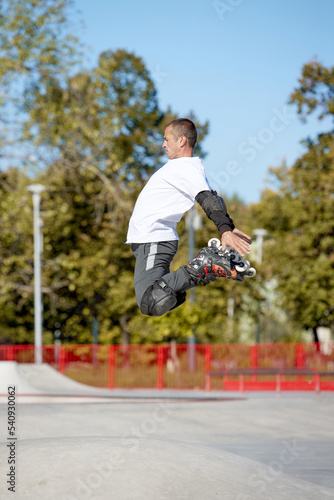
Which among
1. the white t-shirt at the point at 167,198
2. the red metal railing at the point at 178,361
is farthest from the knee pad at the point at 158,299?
the red metal railing at the point at 178,361

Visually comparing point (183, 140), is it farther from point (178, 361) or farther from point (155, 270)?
point (178, 361)

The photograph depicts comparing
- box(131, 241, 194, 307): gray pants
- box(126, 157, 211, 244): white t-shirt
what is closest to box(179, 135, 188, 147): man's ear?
box(126, 157, 211, 244): white t-shirt

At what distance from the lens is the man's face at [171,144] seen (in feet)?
16.7

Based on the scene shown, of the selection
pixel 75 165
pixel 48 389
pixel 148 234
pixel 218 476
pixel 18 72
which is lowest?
pixel 48 389

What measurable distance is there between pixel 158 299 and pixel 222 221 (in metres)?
0.73

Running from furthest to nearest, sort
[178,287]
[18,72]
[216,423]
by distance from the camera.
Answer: [18,72]
[216,423]
[178,287]

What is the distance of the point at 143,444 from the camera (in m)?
7.10

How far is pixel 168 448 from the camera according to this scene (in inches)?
277

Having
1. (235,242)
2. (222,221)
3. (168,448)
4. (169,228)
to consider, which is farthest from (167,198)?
(168,448)

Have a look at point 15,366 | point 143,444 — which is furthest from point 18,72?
point 143,444

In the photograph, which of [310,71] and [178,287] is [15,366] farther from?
[310,71]

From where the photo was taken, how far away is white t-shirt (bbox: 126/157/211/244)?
504 centimetres

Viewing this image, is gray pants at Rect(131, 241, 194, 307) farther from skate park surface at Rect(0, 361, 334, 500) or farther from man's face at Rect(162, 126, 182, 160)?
skate park surface at Rect(0, 361, 334, 500)

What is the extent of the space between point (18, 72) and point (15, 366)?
943 cm
